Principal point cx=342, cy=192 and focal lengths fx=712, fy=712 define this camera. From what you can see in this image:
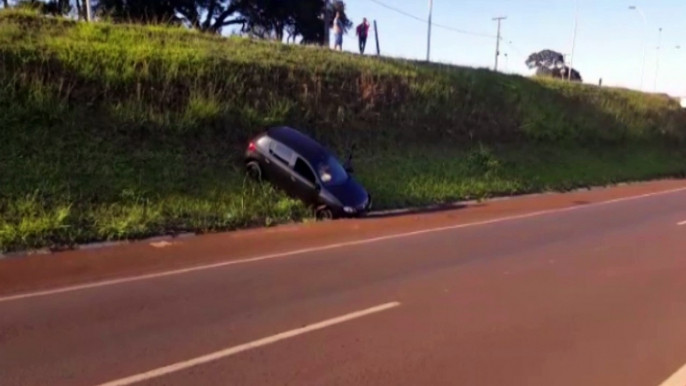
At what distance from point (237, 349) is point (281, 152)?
30.9 ft

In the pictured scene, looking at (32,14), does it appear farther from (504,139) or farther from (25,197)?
(504,139)

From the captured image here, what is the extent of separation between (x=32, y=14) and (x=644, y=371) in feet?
55.5

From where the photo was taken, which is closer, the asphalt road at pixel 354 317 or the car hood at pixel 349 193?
the asphalt road at pixel 354 317

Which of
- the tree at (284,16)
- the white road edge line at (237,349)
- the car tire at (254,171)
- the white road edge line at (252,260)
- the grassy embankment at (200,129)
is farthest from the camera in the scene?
the tree at (284,16)

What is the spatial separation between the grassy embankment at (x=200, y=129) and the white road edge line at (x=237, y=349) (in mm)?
5324

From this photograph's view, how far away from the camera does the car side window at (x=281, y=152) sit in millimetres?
15336

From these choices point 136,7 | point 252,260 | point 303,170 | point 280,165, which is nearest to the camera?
point 252,260

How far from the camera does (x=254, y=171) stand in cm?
1580

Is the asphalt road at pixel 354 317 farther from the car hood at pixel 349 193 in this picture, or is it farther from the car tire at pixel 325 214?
the car hood at pixel 349 193

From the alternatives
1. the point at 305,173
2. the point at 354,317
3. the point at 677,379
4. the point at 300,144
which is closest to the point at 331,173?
the point at 305,173

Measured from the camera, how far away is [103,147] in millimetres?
14297

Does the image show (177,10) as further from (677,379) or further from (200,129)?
(677,379)

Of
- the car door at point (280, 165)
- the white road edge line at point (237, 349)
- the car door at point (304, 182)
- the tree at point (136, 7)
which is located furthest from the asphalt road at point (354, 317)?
the tree at point (136, 7)

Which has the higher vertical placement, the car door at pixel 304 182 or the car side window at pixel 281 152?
the car side window at pixel 281 152
